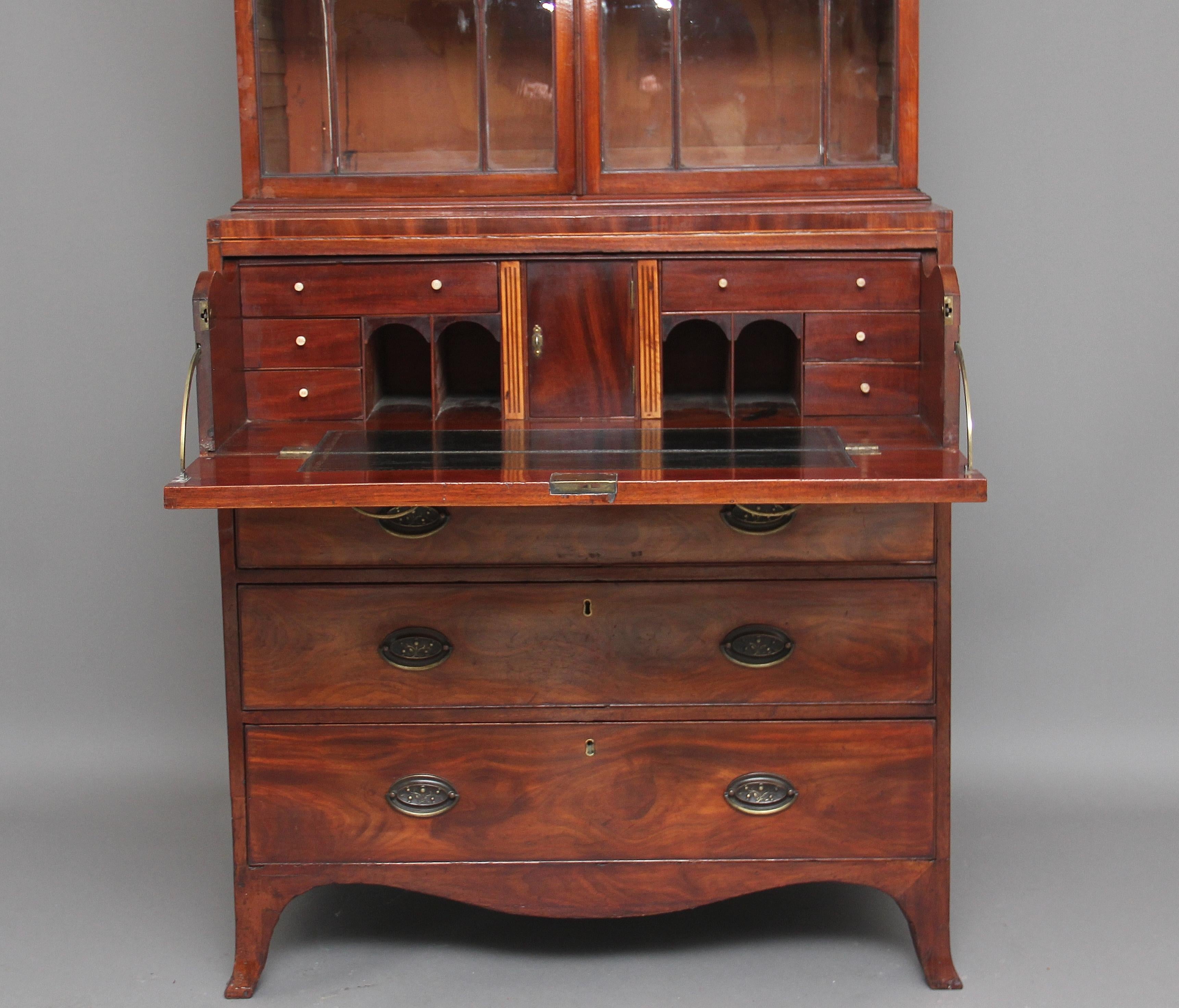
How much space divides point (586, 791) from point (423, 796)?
1.05ft

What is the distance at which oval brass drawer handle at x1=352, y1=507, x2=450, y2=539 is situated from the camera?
11.2 ft

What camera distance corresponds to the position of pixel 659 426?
11.8ft

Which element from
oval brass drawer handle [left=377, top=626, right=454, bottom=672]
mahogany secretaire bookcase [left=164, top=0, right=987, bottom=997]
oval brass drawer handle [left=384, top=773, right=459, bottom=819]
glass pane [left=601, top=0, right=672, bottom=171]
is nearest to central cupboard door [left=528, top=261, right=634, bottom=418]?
mahogany secretaire bookcase [left=164, top=0, right=987, bottom=997]

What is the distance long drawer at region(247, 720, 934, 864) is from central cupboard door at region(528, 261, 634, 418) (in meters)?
0.66

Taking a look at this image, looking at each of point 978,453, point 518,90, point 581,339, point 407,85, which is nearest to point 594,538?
point 581,339

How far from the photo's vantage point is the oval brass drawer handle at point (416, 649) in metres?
3.49

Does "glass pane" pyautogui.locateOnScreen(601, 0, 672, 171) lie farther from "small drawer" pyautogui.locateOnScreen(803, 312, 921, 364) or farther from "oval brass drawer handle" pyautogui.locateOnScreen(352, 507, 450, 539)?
"oval brass drawer handle" pyautogui.locateOnScreen(352, 507, 450, 539)

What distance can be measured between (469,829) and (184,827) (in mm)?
1052

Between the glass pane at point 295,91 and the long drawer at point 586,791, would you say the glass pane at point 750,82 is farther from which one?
the long drawer at point 586,791

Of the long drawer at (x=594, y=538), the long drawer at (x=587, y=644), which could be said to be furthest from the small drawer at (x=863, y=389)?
the long drawer at (x=587, y=644)

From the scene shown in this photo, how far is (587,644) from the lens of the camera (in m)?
3.49

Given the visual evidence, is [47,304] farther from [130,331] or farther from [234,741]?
[234,741]

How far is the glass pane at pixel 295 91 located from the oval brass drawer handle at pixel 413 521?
80cm

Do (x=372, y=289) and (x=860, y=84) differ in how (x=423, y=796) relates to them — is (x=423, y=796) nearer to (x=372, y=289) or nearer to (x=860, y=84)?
(x=372, y=289)
